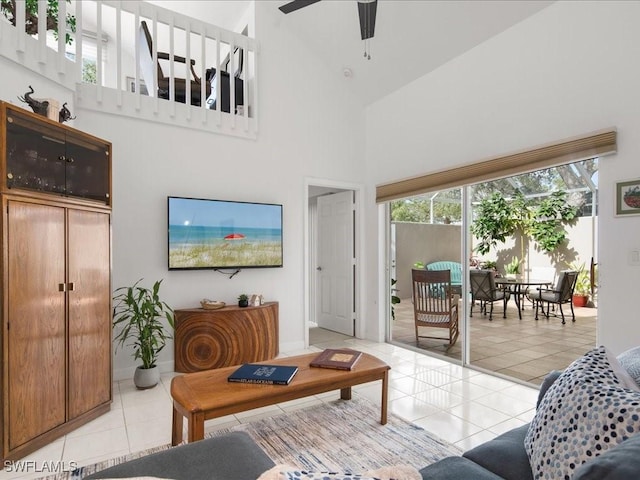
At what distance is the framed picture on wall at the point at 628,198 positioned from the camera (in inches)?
103

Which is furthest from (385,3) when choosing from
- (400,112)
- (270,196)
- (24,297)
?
(24,297)

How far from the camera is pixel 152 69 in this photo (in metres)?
3.74

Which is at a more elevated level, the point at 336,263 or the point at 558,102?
the point at 558,102

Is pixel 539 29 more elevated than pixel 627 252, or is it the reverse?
pixel 539 29

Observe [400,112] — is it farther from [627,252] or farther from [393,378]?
[393,378]

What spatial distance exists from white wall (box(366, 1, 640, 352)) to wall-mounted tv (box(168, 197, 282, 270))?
1.92 m

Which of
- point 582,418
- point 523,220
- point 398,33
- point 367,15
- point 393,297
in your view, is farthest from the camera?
point 393,297

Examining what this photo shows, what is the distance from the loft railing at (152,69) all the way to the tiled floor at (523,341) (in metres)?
3.48

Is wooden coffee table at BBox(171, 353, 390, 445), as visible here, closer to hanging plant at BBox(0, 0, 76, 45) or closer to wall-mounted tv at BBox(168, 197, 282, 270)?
wall-mounted tv at BBox(168, 197, 282, 270)

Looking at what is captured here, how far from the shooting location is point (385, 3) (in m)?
3.72

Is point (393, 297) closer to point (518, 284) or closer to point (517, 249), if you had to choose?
point (518, 284)

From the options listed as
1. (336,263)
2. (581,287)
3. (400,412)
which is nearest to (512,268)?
(581,287)

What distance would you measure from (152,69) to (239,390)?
132 inches

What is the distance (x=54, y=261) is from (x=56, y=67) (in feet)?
5.75
